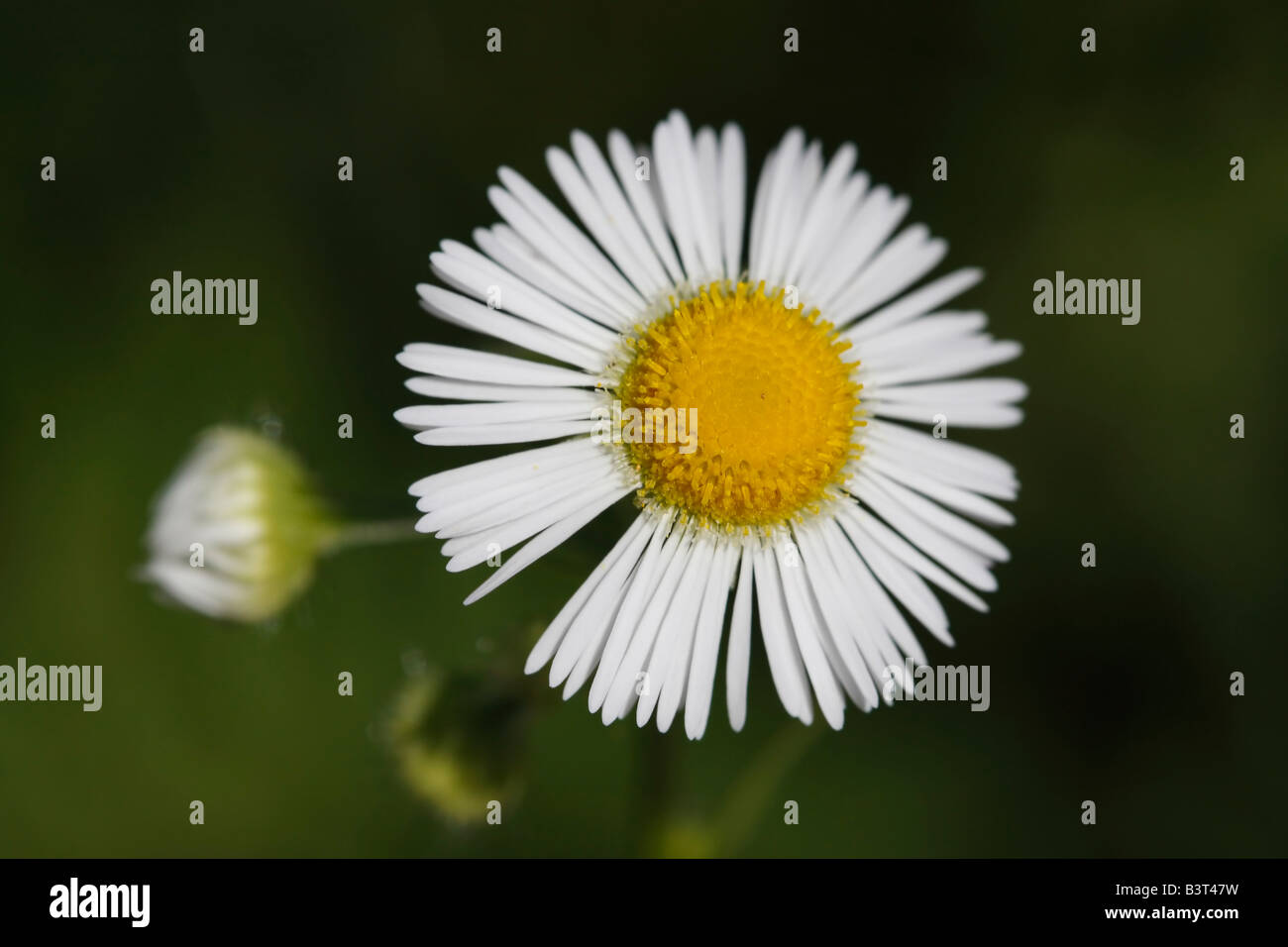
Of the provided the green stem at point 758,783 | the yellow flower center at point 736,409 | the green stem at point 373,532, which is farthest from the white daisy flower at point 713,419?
the green stem at point 758,783

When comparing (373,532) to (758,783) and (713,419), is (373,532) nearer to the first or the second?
(713,419)

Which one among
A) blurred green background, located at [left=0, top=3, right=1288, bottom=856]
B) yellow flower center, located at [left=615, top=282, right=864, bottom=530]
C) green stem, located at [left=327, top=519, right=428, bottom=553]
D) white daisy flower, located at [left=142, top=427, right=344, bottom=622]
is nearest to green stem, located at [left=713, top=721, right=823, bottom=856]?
yellow flower center, located at [left=615, top=282, right=864, bottom=530]

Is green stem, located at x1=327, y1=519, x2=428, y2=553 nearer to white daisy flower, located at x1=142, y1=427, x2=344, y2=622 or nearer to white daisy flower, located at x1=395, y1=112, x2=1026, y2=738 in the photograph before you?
white daisy flower, located at x1=142, y1=427, x2=344, y2=622

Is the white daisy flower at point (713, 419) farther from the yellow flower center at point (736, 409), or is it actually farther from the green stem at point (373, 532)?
the green stem at point (373, 532)
